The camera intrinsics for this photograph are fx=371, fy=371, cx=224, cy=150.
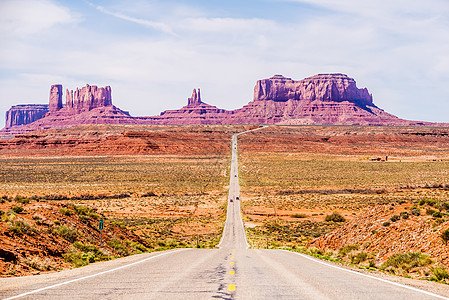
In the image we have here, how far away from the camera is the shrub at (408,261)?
12.2 meters

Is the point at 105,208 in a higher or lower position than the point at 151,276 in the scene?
lower

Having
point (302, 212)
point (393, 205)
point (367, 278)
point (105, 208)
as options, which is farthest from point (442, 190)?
point (367, 278)

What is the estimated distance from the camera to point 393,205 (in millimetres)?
20562

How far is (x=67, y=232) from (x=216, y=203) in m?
Result: 37.5

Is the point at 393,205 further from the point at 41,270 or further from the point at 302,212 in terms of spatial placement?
the point at 302,212

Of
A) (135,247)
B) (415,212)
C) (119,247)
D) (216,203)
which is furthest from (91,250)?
(216,203)

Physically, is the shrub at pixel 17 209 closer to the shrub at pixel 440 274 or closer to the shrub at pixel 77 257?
the shrub at pixel 77 257

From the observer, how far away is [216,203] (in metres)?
53.0

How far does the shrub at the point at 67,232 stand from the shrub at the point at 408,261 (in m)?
12.8

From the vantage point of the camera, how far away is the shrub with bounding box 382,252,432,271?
1224 centimetres

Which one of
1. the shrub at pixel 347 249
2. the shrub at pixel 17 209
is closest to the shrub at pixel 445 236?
the shrub at pixel 347 249

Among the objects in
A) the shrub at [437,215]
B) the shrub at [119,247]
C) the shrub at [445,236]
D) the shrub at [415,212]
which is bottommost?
the shrub at [119,247]

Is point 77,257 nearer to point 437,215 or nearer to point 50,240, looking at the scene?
point 50,240

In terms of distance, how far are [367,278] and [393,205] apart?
460 inches
